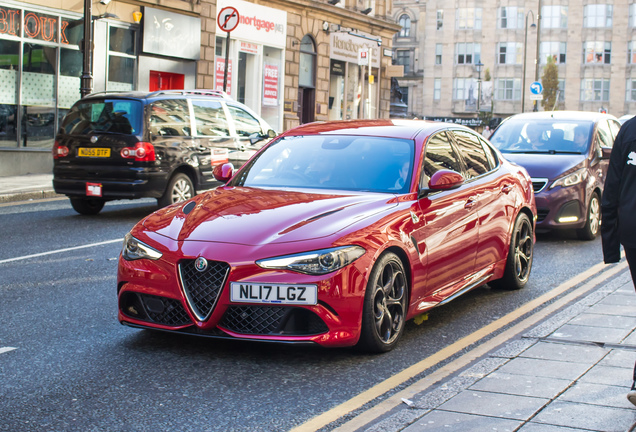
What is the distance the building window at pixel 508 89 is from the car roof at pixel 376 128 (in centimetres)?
8180

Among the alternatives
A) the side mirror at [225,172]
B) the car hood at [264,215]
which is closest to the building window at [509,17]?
the side mirror at [225,172]

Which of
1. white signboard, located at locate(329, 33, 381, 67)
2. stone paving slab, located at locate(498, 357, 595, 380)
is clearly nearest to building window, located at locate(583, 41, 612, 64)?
white signboard, located at locate(329, 33, 381, 67)

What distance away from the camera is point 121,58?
2258cm

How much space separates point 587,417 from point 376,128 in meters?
3.27

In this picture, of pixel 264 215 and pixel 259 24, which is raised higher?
pixel 259 24

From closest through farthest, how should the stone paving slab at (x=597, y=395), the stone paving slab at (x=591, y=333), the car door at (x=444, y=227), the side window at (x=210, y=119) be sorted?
1. the stone paving slab at (x=597, y=395)
2. the stone paving slab at (x=591, y=333)
3. the car door at (x=444, y=227)
4. the side window at (x=210, y=119)

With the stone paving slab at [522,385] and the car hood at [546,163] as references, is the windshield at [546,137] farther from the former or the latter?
the stone paving slab at [522,385]

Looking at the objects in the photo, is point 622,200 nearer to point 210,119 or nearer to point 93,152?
point 93,152

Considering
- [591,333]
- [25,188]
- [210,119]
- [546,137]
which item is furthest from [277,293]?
[25,188]

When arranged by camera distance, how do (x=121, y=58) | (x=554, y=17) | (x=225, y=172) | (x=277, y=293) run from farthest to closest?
(x=554, y=17) < (x=121, y=58) < (x=225, y=172) < (x=277, y=293)

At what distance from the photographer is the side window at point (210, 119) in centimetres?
1288

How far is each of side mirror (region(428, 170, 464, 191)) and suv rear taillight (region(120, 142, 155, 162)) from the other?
267 inches

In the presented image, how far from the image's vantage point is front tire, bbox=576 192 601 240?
11.4m

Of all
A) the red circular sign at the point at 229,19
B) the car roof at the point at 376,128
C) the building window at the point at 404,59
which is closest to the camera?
the car roof at the point at 376,128
